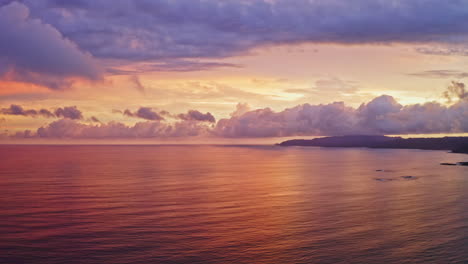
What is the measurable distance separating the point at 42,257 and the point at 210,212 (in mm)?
26328

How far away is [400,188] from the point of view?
92.4 metres

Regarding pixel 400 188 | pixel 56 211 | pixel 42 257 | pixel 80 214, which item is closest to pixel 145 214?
pixel 80 214

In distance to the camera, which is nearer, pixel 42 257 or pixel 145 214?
pixel 42 257

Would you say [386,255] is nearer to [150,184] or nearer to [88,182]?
[150,184]

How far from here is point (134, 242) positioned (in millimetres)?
42375

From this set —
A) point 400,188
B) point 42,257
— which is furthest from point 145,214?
point 400,188

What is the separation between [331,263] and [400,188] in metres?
62.6

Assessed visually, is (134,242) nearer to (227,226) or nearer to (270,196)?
(227,226)

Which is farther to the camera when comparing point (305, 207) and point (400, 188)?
point (400, 188)

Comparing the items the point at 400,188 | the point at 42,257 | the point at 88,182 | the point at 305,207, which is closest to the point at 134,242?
the point at 42,257

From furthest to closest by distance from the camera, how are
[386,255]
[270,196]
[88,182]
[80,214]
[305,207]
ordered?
[88,182], [270,196], [305,207], [80,214], [386,255]

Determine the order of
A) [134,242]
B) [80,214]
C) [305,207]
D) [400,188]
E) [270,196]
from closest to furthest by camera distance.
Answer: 1. [134,242]
2. [80,214]
3. [305,207]
4. [270,196]
5. [400,188]

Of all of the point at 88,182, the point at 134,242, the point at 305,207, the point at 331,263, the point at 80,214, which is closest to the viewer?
the point at 331,263

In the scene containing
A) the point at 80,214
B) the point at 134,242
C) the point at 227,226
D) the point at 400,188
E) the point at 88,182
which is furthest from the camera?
the point at 88,182
